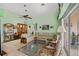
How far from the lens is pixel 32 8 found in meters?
1.87

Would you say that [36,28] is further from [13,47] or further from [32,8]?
[13,47]

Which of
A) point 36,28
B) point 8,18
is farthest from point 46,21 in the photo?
point 8,18

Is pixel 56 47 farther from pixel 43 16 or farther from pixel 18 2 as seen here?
pixel 18 2

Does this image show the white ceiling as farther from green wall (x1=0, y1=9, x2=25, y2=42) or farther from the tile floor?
the tile floor

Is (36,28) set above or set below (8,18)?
below

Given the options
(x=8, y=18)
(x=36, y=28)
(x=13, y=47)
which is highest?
(x=8, y=18)

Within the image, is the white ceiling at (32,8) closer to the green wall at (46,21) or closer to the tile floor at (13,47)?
the green wall at (46,21)

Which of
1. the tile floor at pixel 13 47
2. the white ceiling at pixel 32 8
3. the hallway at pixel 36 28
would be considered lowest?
the tile floor at pixel 13 47

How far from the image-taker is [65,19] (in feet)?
5.99

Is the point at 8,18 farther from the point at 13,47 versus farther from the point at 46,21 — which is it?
the point at 46,21

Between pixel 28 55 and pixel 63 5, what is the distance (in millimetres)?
769

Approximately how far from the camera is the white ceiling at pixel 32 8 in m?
1.86

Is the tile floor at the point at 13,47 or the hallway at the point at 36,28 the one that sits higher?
the hallway at the point at 36,28

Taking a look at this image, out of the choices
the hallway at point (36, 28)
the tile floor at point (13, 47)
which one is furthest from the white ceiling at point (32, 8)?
the tile floor at point (13, 47)
